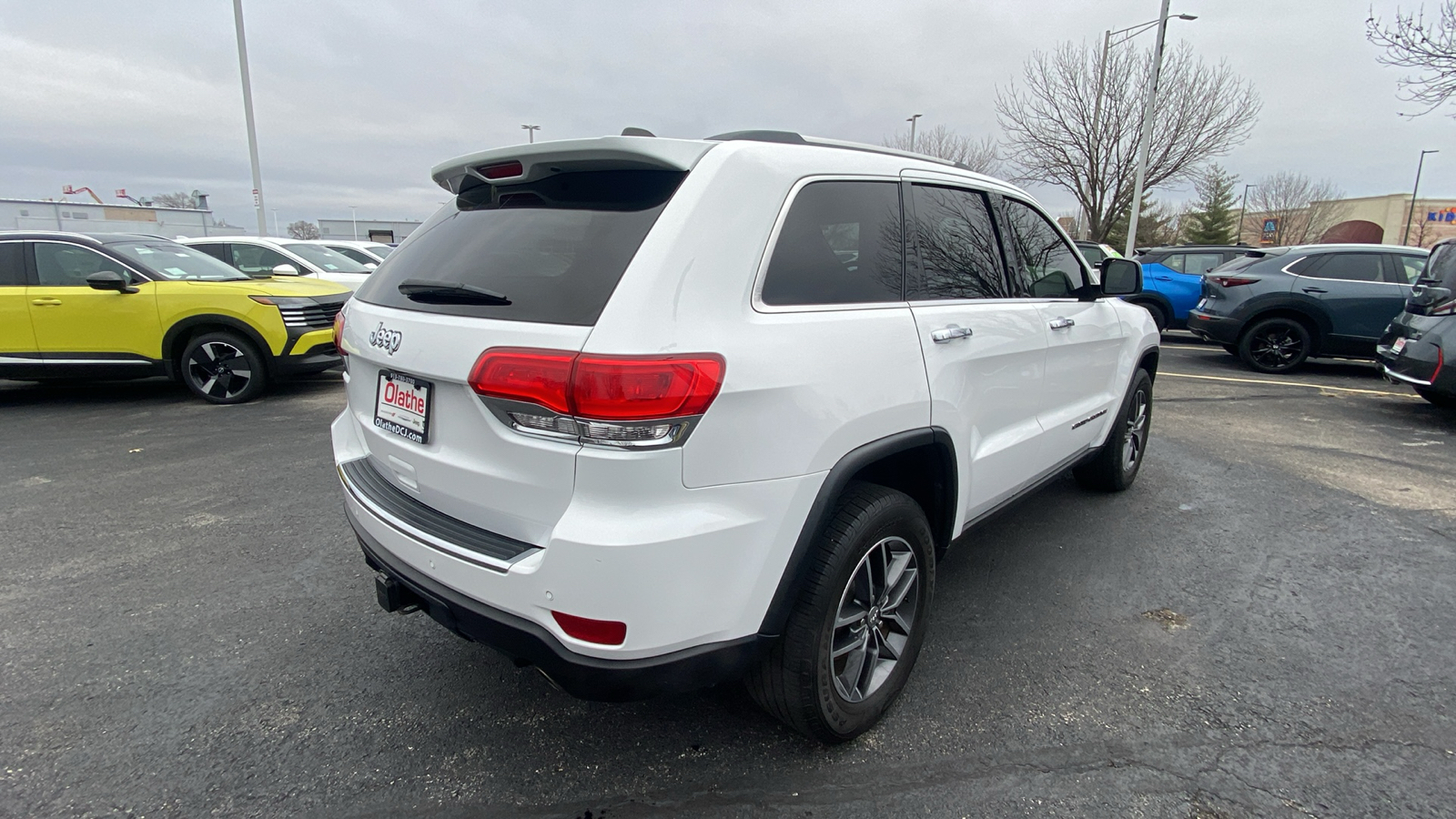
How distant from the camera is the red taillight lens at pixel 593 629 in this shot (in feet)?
5.49

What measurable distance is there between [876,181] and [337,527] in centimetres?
328

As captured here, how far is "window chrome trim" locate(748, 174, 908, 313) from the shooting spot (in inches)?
73.5

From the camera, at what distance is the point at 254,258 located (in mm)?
10016

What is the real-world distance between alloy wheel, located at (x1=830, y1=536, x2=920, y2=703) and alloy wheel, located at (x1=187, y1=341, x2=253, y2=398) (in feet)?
22.8

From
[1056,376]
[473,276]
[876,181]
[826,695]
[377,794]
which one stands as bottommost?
[377,794]

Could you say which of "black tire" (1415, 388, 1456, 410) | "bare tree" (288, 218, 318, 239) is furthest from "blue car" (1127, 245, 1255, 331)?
"bare tree" (288, 218, 318, 239)

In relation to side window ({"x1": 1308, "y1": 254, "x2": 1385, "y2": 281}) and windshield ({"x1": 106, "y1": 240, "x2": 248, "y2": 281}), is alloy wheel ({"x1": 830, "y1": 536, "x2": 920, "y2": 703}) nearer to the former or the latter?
windshield ({"x1": 106, "y1": 240, "x2": 248, "y2": 281})

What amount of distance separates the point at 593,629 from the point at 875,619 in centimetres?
99

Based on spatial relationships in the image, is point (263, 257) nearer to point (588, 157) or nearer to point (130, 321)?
point (130, 321)

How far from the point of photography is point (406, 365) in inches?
78.4

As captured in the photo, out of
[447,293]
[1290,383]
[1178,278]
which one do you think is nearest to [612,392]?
[447,293]

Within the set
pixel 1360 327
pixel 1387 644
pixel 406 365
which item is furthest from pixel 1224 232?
pixel 406 365

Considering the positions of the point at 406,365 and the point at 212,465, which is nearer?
the point at 406,365

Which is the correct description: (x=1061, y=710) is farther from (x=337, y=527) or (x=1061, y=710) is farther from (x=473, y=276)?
(x=337, y=527)
